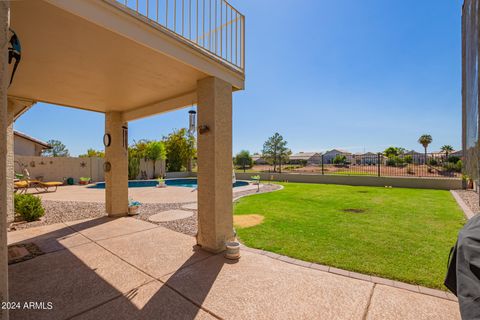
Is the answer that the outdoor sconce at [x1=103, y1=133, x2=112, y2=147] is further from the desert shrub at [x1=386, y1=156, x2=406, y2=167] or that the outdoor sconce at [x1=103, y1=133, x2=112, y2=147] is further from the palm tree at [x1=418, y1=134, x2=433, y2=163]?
the palm tree at [x1=418, y1=134, x2=433, y2=163]

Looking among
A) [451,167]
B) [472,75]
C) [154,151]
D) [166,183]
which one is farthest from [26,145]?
[451,167]

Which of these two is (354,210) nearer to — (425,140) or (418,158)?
(418,158)

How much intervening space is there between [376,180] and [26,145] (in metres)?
31.2

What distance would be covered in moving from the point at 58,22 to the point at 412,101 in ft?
91.2

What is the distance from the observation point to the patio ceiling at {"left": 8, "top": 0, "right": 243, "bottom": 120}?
8.27ft

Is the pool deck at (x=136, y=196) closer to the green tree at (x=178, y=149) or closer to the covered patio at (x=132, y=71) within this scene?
the covered patio at (x=132, y=71)

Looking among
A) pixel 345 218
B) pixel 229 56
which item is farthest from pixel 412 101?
pixel 229 56

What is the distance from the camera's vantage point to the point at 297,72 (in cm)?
1547

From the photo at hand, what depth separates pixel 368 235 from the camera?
5.04 metres

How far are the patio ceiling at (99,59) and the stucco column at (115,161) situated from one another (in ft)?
3.77

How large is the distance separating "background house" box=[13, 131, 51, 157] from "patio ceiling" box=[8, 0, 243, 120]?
21.2 meters

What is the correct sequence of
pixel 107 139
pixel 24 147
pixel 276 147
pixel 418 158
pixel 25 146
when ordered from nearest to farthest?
1. pixel 107 139
2. pixel 418 158
3. pixel 24 147
4. pixel 25 146
5. pixel 276 147

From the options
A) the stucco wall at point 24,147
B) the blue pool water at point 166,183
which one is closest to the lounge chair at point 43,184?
the blue pool water at point 166,183

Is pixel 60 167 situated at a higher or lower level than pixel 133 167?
higher
